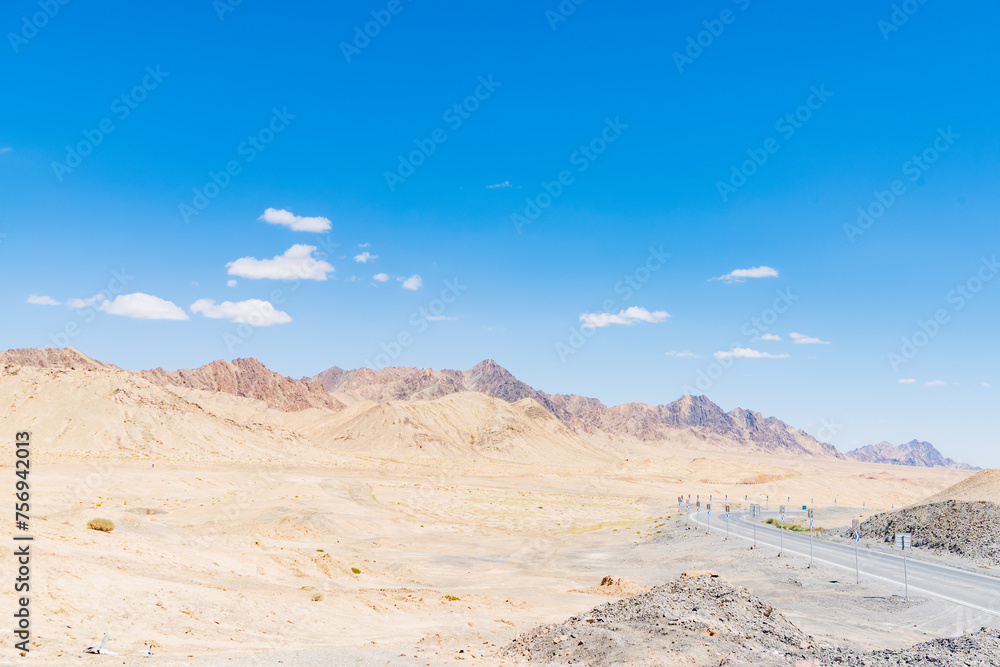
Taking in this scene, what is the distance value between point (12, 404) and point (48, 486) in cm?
5608

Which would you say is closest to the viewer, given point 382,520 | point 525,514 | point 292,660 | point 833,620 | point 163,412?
point 292,660

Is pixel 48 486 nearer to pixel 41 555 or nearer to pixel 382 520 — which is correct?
pixel 382 520

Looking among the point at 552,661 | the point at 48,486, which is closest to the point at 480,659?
the point at 552,661

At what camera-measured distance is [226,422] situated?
12119 centimetres

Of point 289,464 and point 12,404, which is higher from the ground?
point 12,404

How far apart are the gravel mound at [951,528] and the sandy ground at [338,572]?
1105 cm

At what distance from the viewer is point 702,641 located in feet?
55.0

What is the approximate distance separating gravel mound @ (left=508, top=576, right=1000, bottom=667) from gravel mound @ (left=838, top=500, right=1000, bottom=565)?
24.8 metres

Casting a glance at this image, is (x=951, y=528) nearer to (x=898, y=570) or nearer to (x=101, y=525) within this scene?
(x=898, y=570)

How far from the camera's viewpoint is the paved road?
27094mm

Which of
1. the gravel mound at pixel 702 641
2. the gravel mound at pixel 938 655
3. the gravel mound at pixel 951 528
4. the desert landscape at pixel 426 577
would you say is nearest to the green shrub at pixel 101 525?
the desert landscape at pixel 426 577

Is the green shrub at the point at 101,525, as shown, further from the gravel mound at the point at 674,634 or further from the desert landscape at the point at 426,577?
the gravel mound at the point at 674,634

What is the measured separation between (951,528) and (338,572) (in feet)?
120

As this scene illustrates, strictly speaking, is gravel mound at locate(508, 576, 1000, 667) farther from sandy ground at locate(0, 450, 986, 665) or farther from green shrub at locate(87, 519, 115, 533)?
green shrub at locate(87, 519, 115, 533)
